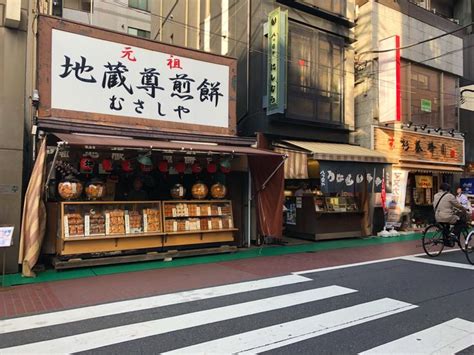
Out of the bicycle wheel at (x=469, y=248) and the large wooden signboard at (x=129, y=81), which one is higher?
the large wooden signboard at (x=129, y=81)

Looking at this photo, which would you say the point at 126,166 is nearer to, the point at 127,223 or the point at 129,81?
the point at 127,223

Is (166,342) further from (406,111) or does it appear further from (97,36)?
(406,111)

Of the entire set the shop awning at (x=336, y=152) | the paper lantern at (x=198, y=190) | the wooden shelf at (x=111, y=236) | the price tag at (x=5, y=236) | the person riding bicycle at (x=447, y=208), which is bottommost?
the wooden shelf at (x=111, y=236)

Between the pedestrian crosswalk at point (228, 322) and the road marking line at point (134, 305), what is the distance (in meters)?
0.01

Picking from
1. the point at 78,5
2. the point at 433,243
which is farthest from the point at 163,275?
the point at 78,5

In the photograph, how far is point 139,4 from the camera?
32438 millimetres

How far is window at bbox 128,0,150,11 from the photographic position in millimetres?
32062

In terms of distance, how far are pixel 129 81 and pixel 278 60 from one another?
193 inches

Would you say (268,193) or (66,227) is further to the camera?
(268,193)

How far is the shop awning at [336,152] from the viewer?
42.0 feet

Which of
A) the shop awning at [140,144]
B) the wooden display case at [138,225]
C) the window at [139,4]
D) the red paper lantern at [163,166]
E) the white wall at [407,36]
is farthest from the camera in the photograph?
the window at [139,4]

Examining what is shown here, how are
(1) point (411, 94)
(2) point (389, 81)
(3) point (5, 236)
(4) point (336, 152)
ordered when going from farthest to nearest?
(1) point (411, 94) → (2) point (389, 81) → (4) point (336, 152) → (3) point (5, 236)

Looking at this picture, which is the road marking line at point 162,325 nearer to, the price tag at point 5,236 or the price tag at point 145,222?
the price tag at point 5,236

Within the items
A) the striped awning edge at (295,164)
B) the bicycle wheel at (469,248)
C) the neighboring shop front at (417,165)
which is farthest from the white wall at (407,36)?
the bicycle wheel at (469,248)
